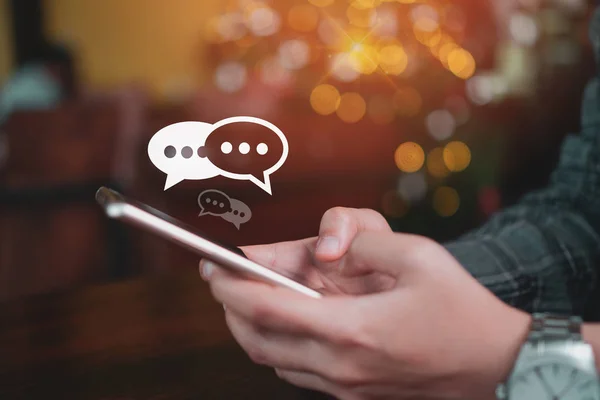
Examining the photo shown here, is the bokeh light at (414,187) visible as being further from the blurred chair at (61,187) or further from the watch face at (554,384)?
the blurred chair at (61,187)

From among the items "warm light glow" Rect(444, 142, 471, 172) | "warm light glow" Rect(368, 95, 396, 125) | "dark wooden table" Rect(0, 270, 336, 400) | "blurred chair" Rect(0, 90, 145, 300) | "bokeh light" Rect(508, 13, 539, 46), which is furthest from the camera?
"bokeh light" Rect(508, 13, 539, 46)

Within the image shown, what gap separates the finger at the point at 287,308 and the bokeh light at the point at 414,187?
0.82ft

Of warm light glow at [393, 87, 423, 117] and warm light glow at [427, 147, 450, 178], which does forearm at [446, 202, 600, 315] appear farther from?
warm light glow at [393, 87, 423, 117]

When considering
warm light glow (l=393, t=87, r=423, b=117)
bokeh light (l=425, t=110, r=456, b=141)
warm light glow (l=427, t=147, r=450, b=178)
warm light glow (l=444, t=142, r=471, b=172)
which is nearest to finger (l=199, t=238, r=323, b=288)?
warm light glow (l=427, t=147, r=450, b=178)

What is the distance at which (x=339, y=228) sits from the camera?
41cm

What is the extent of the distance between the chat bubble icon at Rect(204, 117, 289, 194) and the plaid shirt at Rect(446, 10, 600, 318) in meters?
0.21

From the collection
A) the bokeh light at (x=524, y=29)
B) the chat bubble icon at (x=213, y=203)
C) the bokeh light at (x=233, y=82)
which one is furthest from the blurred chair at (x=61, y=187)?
the bokeh light at (x=524, y=29)

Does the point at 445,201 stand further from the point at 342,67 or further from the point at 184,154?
the point at 184,154

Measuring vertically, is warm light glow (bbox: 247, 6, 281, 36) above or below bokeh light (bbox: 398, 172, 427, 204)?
above

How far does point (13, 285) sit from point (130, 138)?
1.20 ft

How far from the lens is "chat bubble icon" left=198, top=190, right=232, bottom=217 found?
16.6 inches

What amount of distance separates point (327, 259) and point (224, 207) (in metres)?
0.07

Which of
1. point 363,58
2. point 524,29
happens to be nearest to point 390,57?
point 363,58

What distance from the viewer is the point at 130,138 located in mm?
1397
